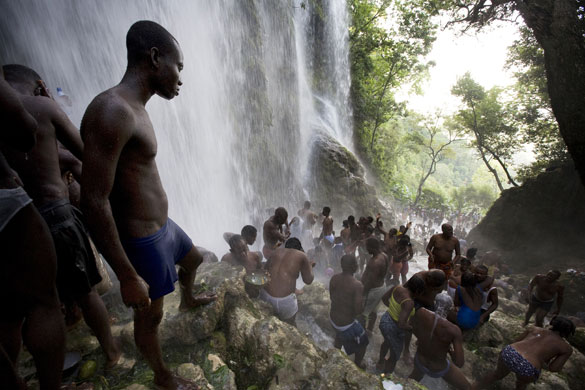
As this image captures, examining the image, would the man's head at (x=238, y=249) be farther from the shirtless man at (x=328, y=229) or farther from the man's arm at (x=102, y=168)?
the shirtless man at (x=328, y=229)

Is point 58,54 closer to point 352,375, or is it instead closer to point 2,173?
point 2,173

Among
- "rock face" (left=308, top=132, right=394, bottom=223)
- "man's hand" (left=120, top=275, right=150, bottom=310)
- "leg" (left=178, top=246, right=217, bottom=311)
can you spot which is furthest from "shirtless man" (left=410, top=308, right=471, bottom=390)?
"rock face" (left=308, top=132, right=394, bottom=223)

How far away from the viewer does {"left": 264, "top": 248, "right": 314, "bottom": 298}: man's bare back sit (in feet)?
12.8

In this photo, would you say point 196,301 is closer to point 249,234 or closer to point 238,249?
point 238,249

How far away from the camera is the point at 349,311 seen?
3877 mm

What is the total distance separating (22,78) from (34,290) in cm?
164

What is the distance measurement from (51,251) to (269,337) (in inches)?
82.1

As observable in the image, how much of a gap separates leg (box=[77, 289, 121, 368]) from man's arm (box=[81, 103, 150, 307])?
993 millimetres

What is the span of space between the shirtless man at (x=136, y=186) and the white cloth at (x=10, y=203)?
0.33 meters

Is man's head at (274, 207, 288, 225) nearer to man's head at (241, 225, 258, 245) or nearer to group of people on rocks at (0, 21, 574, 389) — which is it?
Answer: man's head at (241, 225, 258, 245)

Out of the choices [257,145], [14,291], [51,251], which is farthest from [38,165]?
[257,145]

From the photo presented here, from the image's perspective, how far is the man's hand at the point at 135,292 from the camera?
1.37m

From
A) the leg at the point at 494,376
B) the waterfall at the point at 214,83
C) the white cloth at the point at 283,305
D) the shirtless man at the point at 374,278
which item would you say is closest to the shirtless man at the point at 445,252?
the shirtless man at the point at 374,278

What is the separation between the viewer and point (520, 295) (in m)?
8.94
